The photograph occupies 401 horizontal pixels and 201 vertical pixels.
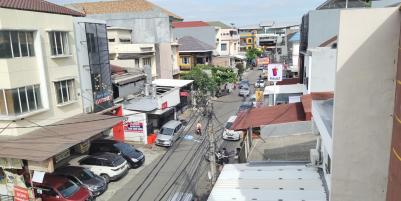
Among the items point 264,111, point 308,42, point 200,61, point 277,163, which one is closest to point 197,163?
point 264,111

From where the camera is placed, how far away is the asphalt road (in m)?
17.5

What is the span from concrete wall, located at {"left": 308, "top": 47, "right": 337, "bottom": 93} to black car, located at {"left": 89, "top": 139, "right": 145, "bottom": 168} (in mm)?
11661

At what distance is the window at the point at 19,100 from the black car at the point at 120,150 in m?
5.54

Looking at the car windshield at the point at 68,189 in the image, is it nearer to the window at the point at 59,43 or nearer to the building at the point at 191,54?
the window at the point at 59,43

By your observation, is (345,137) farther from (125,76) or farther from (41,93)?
(125,76)

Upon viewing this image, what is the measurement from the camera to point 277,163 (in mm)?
13984

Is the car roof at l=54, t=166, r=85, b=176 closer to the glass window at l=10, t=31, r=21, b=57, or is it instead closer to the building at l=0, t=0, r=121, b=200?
the building at l=0, t=0, r=121, b=200

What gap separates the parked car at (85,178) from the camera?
17203 millimetres

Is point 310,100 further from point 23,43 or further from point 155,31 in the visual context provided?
point 155,31

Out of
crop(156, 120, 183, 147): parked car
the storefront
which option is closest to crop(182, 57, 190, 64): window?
crop(156, 120, 183, 147): parked car

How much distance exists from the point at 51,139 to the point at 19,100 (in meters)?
2.55

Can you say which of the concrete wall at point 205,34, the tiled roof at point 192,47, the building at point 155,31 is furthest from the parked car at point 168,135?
the concrete wall at point 205,34

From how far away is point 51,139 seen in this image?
1608 centimetres

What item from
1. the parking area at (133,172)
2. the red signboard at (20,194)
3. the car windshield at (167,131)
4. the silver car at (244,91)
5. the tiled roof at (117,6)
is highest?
the tiled roof at (117,6)
